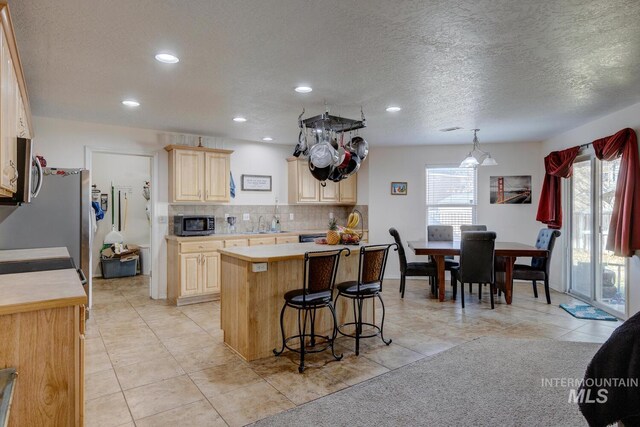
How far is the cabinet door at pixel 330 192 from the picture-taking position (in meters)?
6.61

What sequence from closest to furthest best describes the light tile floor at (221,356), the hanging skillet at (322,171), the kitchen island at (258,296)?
the light tile floor at (221,356) < the kitchen island at (258,296) < the hanging skillet at (322,171)

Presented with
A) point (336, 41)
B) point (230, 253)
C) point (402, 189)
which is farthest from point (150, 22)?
point (402, 189)

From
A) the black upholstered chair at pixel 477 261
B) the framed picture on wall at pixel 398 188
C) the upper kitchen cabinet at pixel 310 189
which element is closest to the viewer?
the black upholstered chair at pixel 477 261

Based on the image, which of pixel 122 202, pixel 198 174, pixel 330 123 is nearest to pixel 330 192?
pixel 198 174

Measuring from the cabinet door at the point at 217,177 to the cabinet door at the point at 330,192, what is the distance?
1724 millimetres

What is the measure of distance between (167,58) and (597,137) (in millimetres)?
5091

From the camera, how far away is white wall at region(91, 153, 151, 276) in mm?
7145

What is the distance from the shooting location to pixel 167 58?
9.05 feet

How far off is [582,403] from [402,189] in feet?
18.3

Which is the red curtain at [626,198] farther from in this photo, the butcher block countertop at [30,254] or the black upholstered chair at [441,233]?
the butcher block countertop at [30,254]

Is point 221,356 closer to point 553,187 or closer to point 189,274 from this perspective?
point 189,274

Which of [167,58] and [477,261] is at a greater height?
[167,58]

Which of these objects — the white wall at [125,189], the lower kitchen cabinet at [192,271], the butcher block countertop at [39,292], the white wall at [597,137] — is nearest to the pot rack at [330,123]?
the lower kitchen cabinet at [192,271]

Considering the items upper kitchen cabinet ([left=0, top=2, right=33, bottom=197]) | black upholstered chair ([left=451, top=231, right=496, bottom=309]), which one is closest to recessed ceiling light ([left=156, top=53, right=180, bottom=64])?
upper kitchen cabinet ([left=0, top=2, right=33, bottom=197])
